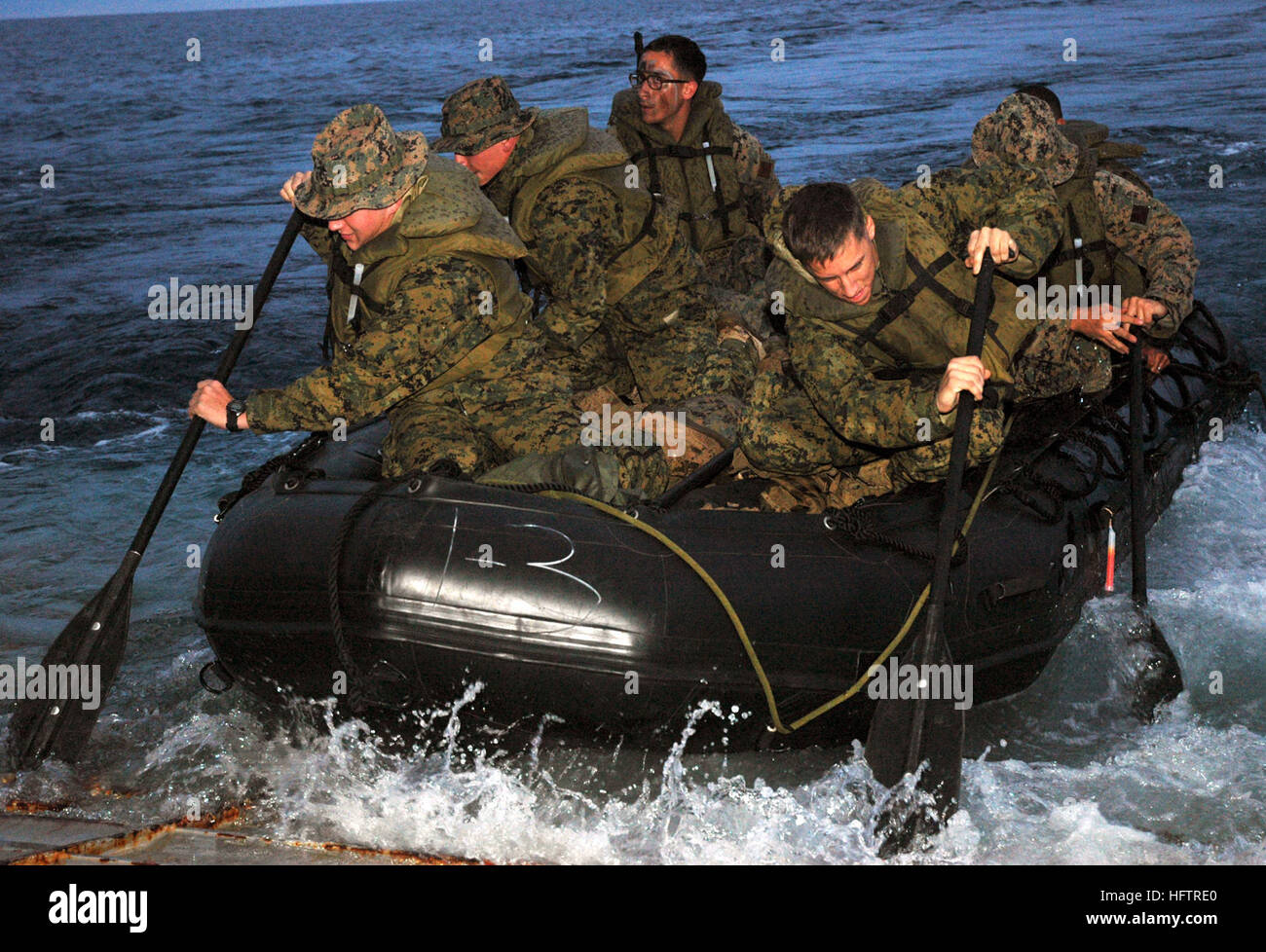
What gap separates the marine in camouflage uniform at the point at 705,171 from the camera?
21.0 feet

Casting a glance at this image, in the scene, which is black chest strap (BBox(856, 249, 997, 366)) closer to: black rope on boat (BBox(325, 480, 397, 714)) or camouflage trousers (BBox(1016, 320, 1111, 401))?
camouflage trousers (BBox(1016, 320, 1111, 401))

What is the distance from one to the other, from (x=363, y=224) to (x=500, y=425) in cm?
74

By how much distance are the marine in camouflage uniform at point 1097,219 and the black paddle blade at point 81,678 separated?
316 cm

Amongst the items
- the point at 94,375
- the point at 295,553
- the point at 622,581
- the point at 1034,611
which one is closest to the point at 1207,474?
the point at 1034,611

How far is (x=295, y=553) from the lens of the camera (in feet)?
12.6

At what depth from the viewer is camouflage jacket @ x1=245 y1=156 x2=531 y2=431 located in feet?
13.0

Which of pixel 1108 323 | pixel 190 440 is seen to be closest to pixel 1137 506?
pixel 1108 323

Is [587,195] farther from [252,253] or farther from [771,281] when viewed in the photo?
[252,253]

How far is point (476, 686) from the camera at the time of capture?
372cm

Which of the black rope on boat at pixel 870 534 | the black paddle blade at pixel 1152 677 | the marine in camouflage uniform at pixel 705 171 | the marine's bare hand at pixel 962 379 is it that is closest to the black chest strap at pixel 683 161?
the marine in camouflage uniform at pixel 705 171

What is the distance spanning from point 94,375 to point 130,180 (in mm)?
9198

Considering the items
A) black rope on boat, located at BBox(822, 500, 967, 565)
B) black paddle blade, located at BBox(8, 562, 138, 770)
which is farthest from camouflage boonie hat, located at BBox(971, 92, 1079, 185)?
black paddle blade, located at BBox(8, 562, 138, 770)

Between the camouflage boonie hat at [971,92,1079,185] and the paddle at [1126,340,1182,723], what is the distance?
693mm

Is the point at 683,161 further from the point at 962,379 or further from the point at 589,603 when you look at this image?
the point at 589,603
